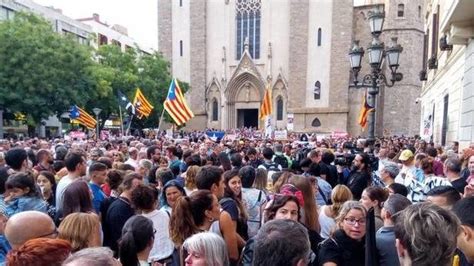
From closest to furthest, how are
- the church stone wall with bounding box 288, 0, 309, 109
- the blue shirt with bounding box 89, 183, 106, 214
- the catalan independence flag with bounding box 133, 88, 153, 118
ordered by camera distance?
the blue shirt with bounding box 89, 183, 106, 214 < the catalan independence flag with bounding box 133, 88, 153, 118 < the church stone wall with bounding box 288, 0, 309, 109

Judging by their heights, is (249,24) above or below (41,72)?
above

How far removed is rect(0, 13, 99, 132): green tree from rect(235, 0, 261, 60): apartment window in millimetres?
16475

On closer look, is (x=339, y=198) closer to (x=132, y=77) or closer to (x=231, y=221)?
(x=231, y=221)

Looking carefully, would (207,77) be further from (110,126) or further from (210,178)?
(210,178)

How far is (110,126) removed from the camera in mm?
53938

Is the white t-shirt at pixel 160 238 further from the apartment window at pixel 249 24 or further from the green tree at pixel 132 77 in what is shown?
the apartment window at pixel 249 24

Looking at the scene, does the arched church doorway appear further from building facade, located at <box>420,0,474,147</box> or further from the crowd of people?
the crowd of people

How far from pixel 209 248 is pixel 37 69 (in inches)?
1040

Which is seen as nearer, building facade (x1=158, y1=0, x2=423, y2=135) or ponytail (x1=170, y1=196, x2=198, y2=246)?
ponytail (x1=170, y1=196, x2=198, y2=246)

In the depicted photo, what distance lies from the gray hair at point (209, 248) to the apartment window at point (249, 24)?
3855 cm

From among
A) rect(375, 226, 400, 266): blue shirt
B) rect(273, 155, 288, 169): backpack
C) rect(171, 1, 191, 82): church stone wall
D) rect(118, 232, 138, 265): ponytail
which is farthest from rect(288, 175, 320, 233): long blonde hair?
rect(171, 1, 191, 82): church stone wall

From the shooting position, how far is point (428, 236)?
2.21 m

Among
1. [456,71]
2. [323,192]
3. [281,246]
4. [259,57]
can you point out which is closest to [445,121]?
[456,71]

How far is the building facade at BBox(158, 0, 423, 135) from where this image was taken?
37.3 m
